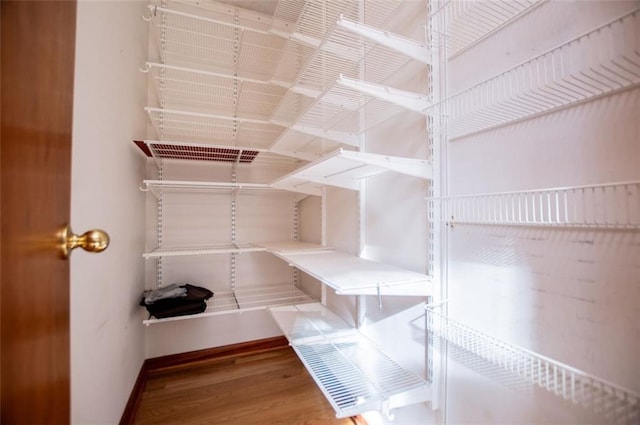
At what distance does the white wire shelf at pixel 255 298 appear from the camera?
6.13ft

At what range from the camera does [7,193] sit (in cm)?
32

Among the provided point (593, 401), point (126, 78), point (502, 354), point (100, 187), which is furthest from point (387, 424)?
point (126, 78)

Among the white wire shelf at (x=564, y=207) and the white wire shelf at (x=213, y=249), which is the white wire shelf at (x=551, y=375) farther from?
the white wire shelf at (x=213, y=249)

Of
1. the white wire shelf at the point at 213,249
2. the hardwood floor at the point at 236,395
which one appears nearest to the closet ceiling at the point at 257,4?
the white wire shelf at the point at 213,249

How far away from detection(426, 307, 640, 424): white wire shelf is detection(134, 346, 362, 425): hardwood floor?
0.97m

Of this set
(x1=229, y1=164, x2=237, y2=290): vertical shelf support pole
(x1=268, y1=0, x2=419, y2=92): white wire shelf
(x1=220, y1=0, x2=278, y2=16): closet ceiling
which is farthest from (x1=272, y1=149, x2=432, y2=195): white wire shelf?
(x1=220, y1=0, x2=278, y2=16): closet ceiling

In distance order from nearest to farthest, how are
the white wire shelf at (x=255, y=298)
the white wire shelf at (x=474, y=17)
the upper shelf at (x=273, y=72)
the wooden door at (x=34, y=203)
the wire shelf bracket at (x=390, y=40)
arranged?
the wooden door at (x=34, y=203)
the white wire shelf at (x=474, y=17)
the wire shelf bracket at (x=390, y=40)
the upper shelf at (x=273, y=72)
the white wire shelf at (x=255, y=298)

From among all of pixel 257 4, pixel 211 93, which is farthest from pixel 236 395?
pixel 257 4

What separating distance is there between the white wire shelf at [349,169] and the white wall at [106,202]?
800mm

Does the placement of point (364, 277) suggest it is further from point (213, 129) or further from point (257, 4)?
point (257, 4)

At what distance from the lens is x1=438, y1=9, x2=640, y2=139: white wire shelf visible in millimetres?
496

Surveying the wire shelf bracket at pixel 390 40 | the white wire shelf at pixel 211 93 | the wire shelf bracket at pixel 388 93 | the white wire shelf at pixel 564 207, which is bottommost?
the white wire shelf at pixel 564 207

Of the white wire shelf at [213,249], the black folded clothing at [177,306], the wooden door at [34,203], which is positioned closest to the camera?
the wooden door at [34,203]

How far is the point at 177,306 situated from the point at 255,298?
1.89 feet
